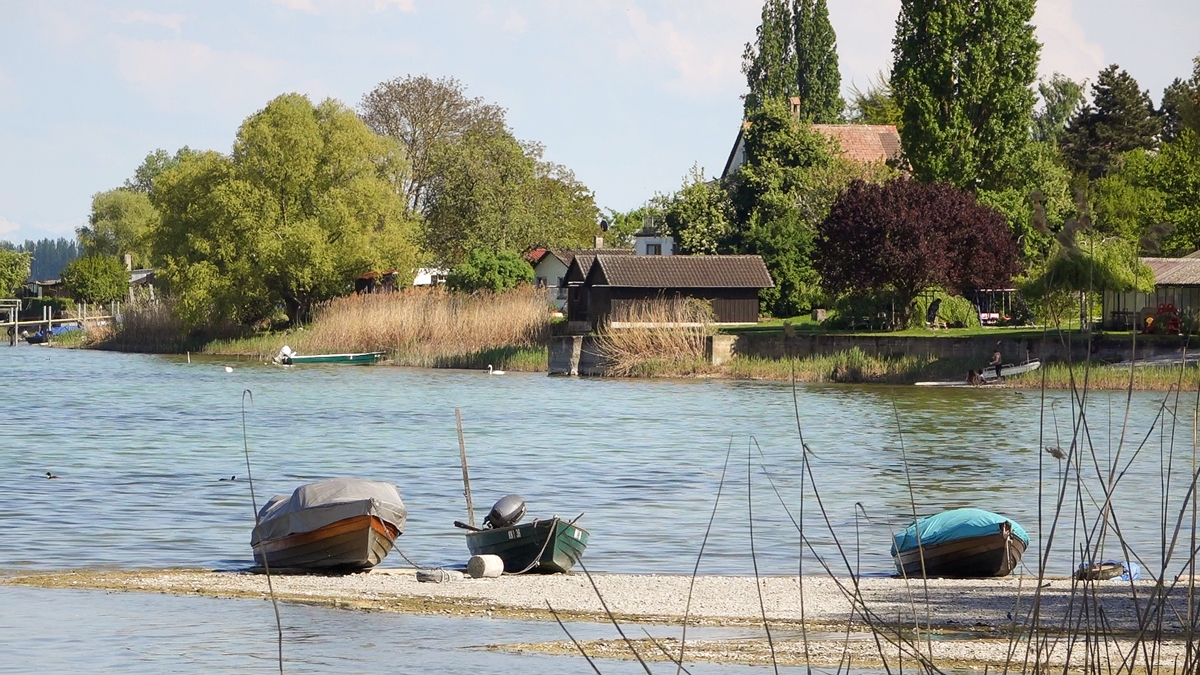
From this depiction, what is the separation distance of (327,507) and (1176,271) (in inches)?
1685

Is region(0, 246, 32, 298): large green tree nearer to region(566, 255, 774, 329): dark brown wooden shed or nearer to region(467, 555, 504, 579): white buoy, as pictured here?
region(566, 255, 774, 329): dark brown wooden shed

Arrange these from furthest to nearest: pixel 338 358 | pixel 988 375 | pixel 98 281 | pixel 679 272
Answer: pixel 98 281 → pixel 338 358 → pixel 679 272 → pixel 988 375

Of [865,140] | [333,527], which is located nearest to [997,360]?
[333,527]

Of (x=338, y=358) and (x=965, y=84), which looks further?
(x=338, y=358)

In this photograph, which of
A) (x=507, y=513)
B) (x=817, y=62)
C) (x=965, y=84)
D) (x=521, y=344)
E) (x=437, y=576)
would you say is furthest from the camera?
(x=817, y=62)

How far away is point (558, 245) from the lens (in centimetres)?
9781

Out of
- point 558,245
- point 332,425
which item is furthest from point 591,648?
point 558,245

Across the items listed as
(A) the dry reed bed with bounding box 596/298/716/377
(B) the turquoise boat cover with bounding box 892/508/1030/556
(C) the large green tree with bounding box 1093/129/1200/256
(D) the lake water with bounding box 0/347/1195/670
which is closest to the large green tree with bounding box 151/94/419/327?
(D) the lake water with bounding box 0/347/1195/670

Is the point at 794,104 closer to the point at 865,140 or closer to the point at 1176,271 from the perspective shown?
the point at 865,140

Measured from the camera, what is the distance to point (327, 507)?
57.8 feet

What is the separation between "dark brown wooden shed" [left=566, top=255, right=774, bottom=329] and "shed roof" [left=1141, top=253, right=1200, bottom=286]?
1778cm

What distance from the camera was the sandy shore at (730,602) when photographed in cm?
1290

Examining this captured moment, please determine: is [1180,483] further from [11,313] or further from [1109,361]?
[11,313]

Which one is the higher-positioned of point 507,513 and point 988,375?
point 507,513
